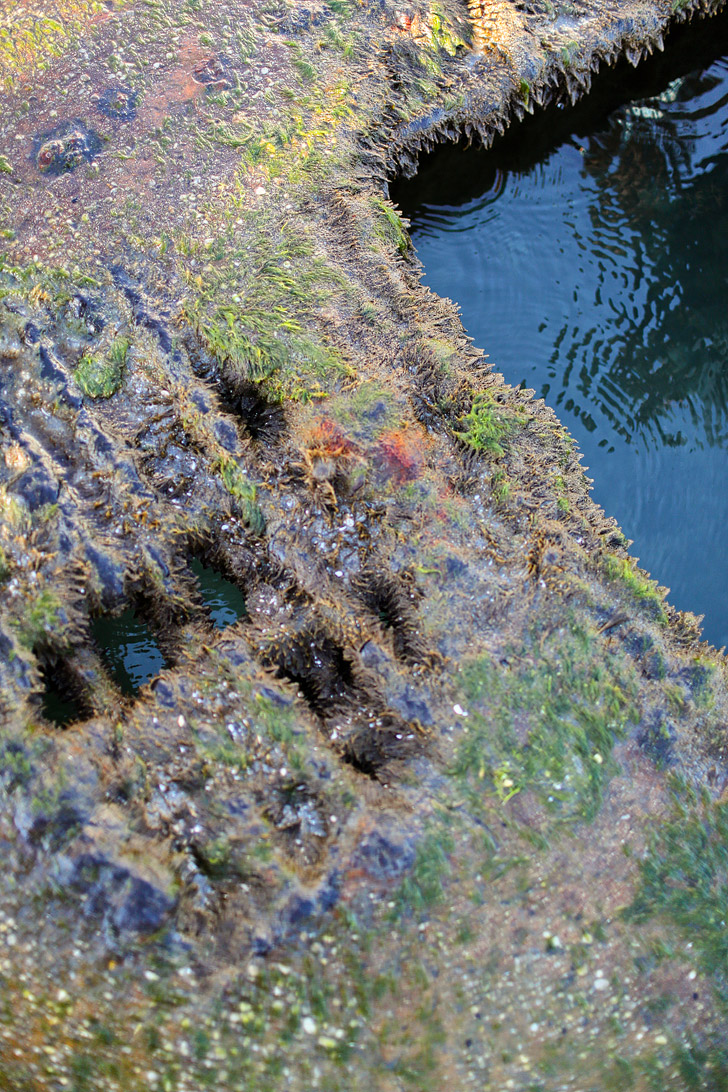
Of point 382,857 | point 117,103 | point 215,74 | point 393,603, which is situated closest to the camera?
point 382,857

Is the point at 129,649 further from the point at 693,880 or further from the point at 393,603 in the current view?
the point at 693,880

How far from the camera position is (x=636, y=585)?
2641 millimetres

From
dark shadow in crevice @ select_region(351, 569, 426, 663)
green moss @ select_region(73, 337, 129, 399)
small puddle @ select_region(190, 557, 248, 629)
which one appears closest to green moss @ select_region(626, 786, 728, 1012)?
dark shadow in crevice @ select_region(351, 569, 426, 663)

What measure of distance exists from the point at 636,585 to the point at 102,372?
6.38 feet

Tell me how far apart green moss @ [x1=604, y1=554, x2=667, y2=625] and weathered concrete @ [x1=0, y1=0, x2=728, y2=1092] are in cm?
1

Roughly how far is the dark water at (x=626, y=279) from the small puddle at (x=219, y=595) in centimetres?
163

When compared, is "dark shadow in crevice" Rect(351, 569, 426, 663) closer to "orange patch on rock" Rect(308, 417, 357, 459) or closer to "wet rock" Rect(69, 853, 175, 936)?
"orange patch on rock" Rect(308, 417, 357, 459)

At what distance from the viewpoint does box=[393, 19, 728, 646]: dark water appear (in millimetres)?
3336

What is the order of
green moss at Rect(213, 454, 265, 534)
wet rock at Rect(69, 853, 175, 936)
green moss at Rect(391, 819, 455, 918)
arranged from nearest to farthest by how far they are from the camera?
wet rock at Rect(69, 853, 175, 936)
green moss at Rect(391, 819, 455, 918)
green moss at Rect(213, 454, 265, 534)

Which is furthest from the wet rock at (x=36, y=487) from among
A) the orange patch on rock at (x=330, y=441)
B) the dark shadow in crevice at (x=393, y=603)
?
the dark shadow in crevice at (x=393, y=603)

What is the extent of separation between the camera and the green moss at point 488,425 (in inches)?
108

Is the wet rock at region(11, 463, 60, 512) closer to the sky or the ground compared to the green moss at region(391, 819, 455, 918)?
closer to the sky

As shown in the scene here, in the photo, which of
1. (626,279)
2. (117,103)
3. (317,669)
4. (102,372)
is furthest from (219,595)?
(626,279)

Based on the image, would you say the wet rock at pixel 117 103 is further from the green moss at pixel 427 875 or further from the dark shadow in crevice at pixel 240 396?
the green moss at pixel 427 875
